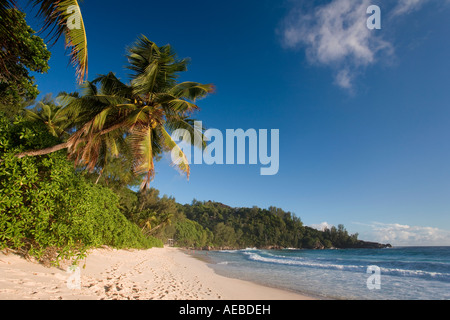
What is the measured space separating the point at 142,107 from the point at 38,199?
3.78m

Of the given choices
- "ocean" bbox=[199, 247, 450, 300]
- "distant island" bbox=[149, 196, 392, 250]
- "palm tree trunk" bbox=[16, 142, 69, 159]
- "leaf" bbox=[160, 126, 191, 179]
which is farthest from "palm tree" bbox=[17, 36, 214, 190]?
"distant island" bbox=[149, 196, 392, 250]

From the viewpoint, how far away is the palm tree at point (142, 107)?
7.32 m

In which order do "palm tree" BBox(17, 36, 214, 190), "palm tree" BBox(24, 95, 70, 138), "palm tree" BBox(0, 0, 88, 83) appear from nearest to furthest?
"palm tree" BBox(0, 0, 88, 83) → "palm tree" BBox(17, 36, 214, 190) → "palm tree" BBox(24, 95, 70, 138)

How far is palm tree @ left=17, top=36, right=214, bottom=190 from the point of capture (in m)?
7.32

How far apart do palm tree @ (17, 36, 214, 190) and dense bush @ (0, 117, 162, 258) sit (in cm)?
119

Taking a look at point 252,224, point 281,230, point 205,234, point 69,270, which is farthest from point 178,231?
point 69,270

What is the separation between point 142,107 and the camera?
723cm

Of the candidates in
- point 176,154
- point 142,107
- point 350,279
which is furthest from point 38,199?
point 350,279

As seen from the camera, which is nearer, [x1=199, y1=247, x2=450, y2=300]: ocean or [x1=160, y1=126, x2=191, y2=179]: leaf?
[x1=160, y1=126, x2=191, y2=179]: leaf

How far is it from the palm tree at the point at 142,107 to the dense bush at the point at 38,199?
1195mm

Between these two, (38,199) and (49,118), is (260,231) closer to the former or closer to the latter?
(49,118)

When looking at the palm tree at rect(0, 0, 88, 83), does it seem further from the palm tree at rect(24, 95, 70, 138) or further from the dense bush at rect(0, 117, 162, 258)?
the palm tree at rect(24, 95, 70, 138)

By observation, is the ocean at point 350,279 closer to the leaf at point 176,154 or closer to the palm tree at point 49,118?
the leaf at point 176,154

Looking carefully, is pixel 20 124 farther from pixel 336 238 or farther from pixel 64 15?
pixel 336 238
